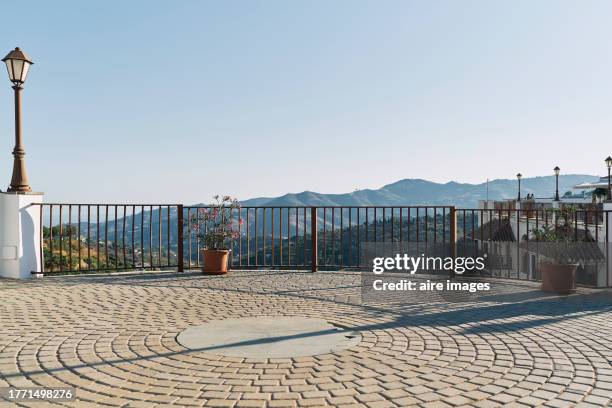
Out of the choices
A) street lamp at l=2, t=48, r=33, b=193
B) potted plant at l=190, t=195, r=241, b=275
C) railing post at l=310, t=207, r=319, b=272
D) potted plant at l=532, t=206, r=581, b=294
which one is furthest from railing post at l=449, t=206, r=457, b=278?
street lamp at l=2, t=48, r=33, b=193

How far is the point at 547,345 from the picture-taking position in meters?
4.19

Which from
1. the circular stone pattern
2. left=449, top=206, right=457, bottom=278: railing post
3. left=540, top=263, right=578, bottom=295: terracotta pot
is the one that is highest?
left=449, top=206, right=457, bottom=278: railing post

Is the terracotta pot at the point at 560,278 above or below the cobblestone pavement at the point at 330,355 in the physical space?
above

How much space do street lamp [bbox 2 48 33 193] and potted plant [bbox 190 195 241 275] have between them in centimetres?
298

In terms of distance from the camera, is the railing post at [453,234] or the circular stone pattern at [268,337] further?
the railing post at [453,234]

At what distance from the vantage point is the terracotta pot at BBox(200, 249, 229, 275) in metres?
8.80

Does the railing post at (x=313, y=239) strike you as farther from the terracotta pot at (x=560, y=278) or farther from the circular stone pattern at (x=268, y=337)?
the circular stone pattern at (x=268, y=337)

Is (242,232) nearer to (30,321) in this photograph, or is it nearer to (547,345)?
(30,321)

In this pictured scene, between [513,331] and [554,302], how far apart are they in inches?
78.2

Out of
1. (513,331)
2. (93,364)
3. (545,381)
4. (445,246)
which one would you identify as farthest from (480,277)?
(93,364)

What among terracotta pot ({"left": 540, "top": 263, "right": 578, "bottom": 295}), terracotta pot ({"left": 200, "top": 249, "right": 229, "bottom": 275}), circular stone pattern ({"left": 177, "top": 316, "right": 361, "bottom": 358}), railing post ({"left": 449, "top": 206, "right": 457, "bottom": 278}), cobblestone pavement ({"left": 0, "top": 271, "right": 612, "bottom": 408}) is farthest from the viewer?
terracotta pot ({"left": 200, "top": 249, "right": 229, "bottom": 275})

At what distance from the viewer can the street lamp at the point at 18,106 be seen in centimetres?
837

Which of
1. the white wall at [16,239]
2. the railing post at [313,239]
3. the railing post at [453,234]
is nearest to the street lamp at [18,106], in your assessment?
the white wall at [16,239]

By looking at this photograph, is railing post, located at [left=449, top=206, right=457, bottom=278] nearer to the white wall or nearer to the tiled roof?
the tiled roof
